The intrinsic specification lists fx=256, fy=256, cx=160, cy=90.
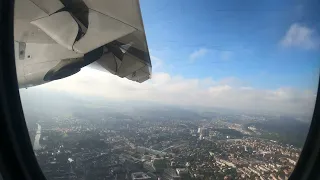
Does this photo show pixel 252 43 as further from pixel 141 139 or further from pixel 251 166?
pixel 141 139

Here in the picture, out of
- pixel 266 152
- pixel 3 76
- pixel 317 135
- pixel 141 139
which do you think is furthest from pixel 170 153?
pixel 3 76

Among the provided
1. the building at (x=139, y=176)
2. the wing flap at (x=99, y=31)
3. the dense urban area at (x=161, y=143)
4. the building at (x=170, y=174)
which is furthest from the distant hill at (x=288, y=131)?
the wing flap at (x=99, y=31)

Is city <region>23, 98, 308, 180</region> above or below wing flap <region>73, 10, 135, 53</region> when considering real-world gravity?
below

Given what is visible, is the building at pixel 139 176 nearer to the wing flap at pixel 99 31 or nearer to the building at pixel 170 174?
the building at pixel 170 174

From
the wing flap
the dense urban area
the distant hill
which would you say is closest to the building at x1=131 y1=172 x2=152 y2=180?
the dense urban area

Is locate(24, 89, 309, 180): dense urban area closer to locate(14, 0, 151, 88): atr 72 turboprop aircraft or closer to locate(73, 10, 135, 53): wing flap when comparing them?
locate(14, 0, 151, 88): atr 72 turboprop aircraft

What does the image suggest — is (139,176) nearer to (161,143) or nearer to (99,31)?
(161,143)
